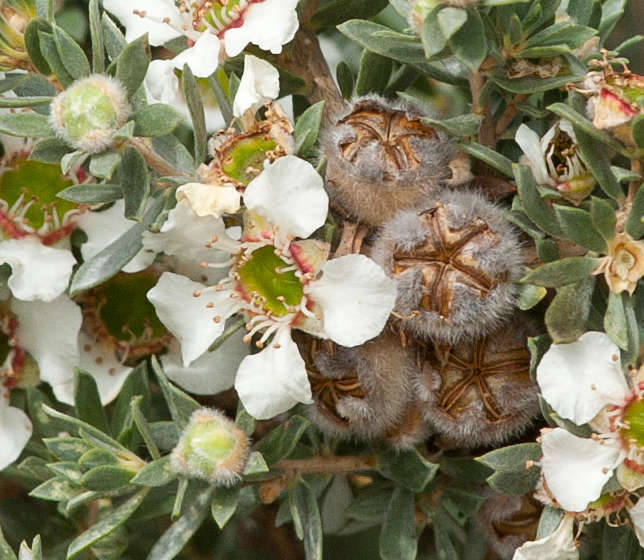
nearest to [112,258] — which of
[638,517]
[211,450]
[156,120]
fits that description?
[156,120]

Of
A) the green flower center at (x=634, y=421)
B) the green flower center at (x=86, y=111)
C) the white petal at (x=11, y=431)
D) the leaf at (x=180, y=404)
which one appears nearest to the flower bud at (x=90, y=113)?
the green flower center at (x=86, y=111)

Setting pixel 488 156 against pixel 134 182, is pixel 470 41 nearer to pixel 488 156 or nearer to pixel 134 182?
pixel 488 156

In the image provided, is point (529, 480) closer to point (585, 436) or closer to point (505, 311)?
point (585, 436)

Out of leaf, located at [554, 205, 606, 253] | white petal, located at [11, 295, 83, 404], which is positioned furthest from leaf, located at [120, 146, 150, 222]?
leaf, located at [554, 205, 606, 253]

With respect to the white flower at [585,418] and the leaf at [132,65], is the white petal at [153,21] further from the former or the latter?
the white flower at [585,418]

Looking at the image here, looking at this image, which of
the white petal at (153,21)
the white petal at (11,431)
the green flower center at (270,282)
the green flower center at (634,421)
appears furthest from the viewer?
the white petal at (11,431)

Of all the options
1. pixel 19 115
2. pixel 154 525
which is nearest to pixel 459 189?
pixel 19 115
